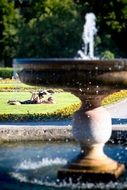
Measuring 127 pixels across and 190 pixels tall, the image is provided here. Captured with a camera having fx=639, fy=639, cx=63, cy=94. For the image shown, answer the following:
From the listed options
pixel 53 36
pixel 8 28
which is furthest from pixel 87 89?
pixel 8 28

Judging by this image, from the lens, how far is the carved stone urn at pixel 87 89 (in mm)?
6918

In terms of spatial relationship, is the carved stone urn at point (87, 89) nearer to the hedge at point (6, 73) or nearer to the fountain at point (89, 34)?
the hedge at point (6, 73)

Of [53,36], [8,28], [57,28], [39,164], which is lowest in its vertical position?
[53,36]

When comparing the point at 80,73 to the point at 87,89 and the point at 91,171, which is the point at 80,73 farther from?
the point at 91,171

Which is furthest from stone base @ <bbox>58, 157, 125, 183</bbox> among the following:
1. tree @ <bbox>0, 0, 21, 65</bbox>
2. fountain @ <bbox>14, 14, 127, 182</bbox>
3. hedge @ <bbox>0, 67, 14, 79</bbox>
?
tree @ <bbox>0, 0, 21, 65</bbox>

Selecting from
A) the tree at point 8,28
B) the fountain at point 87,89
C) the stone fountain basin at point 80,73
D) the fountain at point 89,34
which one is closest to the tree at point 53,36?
the fountain at point 89,34

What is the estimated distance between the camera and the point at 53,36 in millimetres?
42656

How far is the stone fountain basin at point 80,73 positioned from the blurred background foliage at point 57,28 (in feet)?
105

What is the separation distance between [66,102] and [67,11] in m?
25.6

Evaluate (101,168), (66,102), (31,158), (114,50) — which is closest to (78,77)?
(101,168)

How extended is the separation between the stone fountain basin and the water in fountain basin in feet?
3.59

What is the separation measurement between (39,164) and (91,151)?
2.91 feet

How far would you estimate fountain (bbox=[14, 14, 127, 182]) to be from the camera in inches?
272

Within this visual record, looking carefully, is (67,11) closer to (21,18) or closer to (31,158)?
(21,18)
